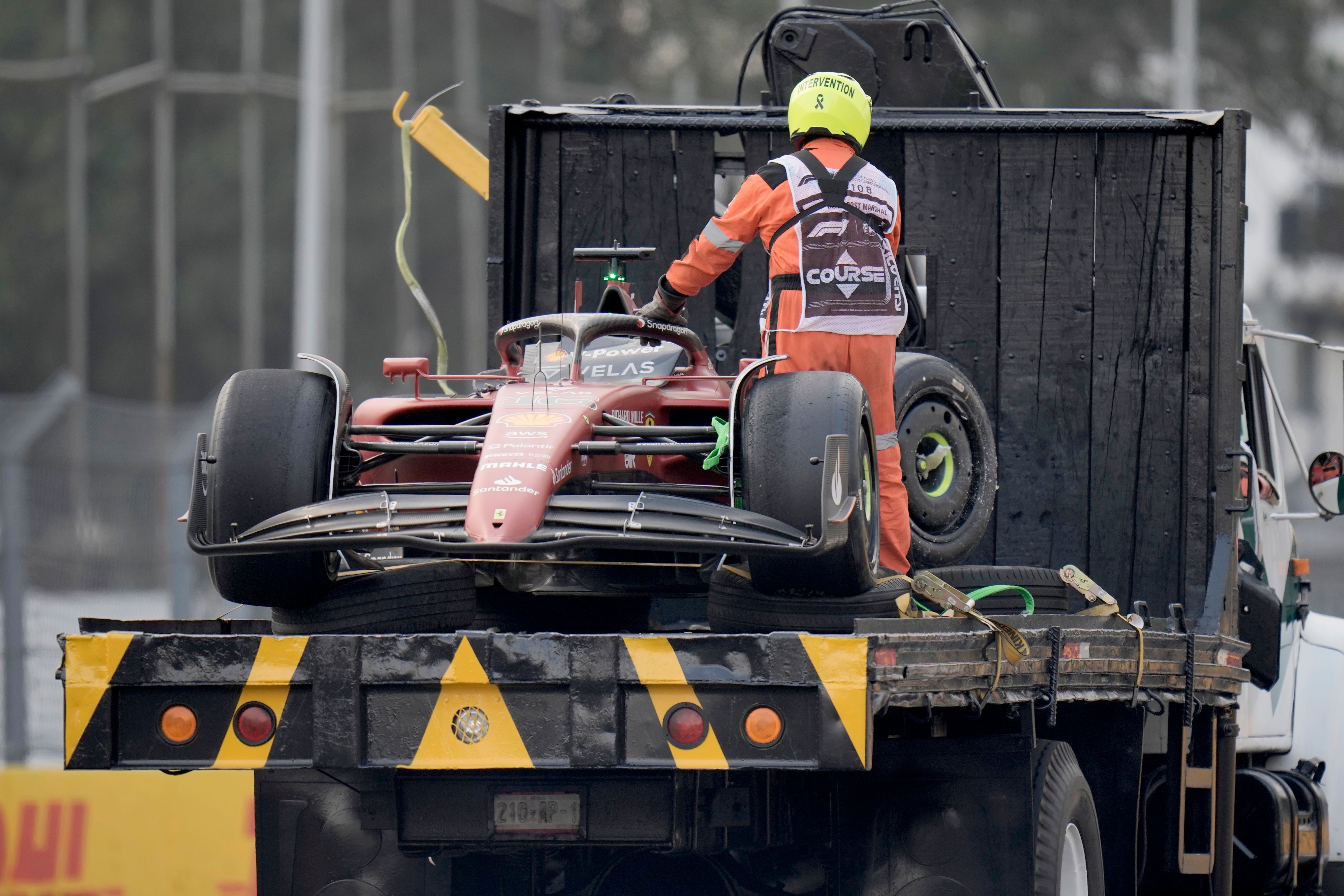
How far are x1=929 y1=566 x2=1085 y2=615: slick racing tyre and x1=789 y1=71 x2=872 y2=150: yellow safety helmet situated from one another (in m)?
1.49

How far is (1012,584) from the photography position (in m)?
6.96

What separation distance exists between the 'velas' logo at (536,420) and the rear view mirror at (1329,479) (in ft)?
12.3

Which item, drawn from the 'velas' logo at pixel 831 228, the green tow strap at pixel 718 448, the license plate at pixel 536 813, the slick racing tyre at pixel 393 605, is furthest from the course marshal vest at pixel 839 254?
the license plate at pixel 536 813

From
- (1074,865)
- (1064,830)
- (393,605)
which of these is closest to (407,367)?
(393,605)

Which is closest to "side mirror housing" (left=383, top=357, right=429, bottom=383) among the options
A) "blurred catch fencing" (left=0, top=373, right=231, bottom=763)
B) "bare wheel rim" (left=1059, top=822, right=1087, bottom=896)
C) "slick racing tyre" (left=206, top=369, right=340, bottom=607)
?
"slick racing tyre" (left=206, top=369, right=340, bottom=607)

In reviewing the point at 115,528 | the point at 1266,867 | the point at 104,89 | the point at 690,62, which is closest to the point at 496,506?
the point at 1266,867

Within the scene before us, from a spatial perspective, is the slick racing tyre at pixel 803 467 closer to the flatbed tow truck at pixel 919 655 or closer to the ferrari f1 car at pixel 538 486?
the ferrari f1 car at pixel 538 486

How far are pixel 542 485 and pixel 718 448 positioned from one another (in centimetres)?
57

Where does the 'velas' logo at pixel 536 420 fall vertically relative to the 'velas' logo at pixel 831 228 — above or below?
below

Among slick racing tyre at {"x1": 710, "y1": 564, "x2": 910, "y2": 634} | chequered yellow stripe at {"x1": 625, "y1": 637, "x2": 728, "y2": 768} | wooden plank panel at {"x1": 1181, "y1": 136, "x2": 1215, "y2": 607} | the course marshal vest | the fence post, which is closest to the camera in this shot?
chequered yellow stripe at {"x1": 625, "y1": 637, "x2": 728, "y2": 768}

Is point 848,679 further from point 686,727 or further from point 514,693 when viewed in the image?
point 514,693

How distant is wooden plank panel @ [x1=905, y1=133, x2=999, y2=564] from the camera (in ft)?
27.2

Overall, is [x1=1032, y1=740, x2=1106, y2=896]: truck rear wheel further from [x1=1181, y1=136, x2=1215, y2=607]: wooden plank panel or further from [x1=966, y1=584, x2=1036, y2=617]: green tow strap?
[x1=1181, y1=136, x2=1215, y2=607]: wooden plank panel

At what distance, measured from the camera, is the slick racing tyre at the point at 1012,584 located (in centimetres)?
696
